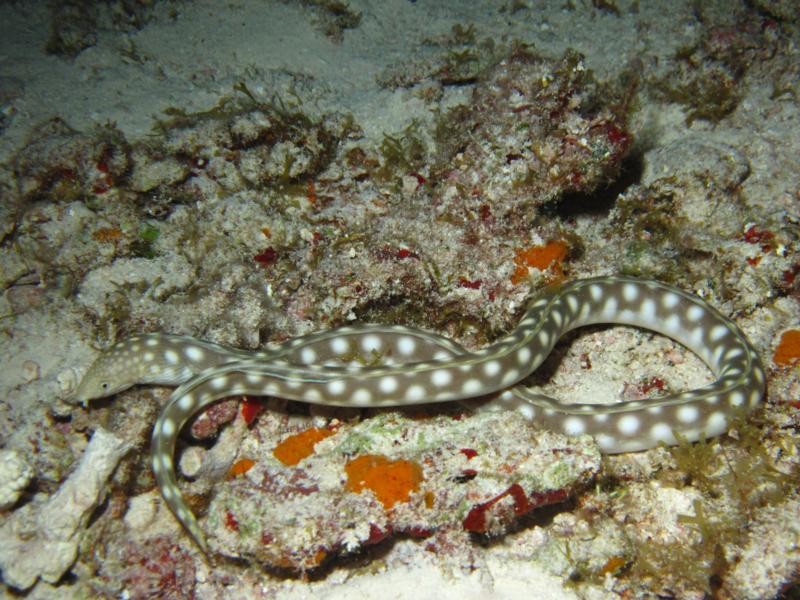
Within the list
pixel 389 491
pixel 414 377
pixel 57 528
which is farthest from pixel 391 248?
pixel 57 528

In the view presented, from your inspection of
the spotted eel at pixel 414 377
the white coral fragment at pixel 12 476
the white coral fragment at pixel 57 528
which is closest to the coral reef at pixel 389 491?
the spotted eel at pixel 414 377

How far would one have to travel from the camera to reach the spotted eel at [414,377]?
3.61m

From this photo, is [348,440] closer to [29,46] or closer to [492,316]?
[492,316]

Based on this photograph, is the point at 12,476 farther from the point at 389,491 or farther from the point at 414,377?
the point at 414,377

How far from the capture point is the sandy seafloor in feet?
10.9

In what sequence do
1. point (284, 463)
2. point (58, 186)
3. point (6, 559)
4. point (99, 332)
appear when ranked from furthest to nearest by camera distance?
point (58, 186)
point (99, 332)
point (284, 463)
point (6, 559)

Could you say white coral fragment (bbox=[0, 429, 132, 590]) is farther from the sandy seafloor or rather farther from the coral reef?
the coral reef

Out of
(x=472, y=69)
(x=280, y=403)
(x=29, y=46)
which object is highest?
(x=472, y=69)

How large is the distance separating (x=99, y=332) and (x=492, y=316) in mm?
3527

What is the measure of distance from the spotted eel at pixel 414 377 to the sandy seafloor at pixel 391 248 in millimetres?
250

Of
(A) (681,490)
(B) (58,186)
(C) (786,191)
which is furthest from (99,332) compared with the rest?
(C) (786,191)

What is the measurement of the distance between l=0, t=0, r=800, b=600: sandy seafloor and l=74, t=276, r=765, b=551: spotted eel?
25 cm

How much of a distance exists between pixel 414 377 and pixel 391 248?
121 centimetres

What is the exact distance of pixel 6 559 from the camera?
325 centimetres
